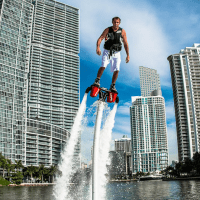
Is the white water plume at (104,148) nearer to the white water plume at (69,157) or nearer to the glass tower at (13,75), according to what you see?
the white water plume at (69,157)

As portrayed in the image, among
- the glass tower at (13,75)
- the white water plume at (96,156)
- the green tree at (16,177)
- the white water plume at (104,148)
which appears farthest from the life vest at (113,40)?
the glass tower at (13,75)

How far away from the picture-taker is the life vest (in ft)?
34.5

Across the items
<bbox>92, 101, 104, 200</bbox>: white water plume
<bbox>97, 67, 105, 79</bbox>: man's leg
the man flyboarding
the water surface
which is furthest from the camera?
the water surface

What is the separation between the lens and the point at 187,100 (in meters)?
185

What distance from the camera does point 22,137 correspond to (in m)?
144

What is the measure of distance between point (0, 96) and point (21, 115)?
55.0 feet

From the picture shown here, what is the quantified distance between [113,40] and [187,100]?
613 ft

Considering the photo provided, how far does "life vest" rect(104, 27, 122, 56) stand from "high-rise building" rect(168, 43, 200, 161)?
17462 centimetres

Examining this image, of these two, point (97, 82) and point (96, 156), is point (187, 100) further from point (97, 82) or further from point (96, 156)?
point (96, 156)

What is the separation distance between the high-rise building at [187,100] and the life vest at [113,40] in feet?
573

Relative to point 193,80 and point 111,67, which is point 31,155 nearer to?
point 193,80

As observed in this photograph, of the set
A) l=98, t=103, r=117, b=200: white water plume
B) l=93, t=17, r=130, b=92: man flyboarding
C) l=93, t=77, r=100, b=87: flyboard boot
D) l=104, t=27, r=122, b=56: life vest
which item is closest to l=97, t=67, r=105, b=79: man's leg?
l=93, t=17, r=130, b=92: man flyboarding

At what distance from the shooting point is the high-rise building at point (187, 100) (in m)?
174

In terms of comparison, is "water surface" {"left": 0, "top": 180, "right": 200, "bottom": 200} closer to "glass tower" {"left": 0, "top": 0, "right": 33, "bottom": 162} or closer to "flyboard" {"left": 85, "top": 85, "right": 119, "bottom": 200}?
"flyboard" {"left": 85, "top": 85, "right": 119, "bottom": 200}
